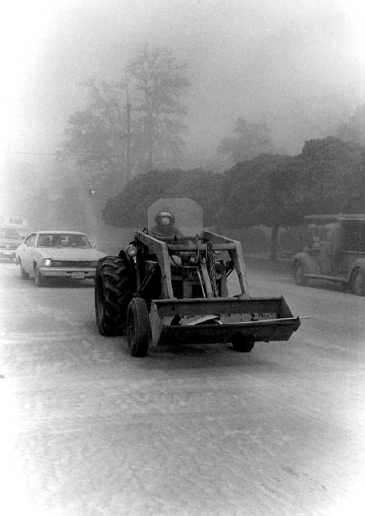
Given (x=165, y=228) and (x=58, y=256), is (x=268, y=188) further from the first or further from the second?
(x=165, y=228)

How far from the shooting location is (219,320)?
25.1 feet

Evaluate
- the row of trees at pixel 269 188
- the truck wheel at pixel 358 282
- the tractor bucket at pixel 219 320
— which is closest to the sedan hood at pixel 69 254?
the row of trees at pixel 269 188

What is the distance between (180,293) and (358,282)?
10365 millimetres

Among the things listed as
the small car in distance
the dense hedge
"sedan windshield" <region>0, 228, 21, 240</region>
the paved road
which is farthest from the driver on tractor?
"sedan windshield" <region>0, 228, 21, 240</region>

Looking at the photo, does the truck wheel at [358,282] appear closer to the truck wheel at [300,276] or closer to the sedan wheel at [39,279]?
the truck wheel at [300,276]

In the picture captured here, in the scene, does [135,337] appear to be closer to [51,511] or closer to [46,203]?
[51,511]

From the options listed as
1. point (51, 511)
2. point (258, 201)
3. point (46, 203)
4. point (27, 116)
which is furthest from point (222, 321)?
point (258, 201)

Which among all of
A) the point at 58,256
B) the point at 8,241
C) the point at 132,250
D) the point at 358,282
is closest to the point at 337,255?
the point at 358,282

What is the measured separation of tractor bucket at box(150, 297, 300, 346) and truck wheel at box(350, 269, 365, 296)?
1026cm

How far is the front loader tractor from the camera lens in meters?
7.52

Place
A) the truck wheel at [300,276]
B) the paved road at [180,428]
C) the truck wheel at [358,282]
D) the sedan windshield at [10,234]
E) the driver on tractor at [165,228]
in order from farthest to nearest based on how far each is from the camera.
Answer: the sedan windshield at [10,234] → the truck wheel at [300,276] → the truck wheel at [358,282] → the driver on tractor at [165,228] → the paved road at [180,428]

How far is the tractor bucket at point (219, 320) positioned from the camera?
24.1 ft

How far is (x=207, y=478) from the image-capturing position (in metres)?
4.40

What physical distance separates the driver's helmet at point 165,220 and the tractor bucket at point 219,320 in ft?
6.29
